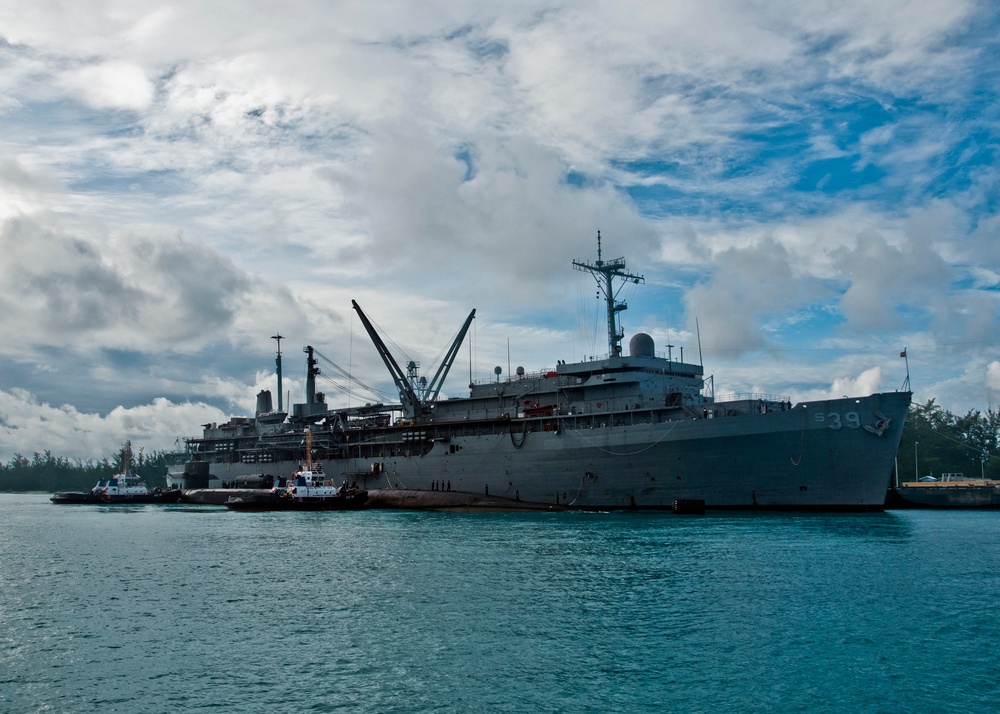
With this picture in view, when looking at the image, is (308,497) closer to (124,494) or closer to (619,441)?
(619,441)

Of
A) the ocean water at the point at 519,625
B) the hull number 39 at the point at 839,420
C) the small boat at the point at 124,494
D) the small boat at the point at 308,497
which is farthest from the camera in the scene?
the small boat at the point at 124,494

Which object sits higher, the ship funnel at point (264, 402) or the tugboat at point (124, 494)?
the ship funnel at point (264, 402)

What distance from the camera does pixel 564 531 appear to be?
38.4m

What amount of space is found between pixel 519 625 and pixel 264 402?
7335 cm

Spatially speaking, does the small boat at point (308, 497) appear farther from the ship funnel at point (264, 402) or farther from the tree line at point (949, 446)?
the tree line at point (949, 446)

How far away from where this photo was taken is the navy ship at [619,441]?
4209cm

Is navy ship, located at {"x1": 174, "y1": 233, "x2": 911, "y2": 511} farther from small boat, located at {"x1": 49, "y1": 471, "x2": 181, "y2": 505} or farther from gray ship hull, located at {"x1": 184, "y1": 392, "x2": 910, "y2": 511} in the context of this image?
small boat, located at {"x1": 49, "y1": 471, "x2": 181, "y2": 505}

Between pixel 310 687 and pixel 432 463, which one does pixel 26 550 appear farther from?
pixel 310 687

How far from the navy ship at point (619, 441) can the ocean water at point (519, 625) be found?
6274 mm

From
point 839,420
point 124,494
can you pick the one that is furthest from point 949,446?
point 124,494

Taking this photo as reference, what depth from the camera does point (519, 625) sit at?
19.7 m

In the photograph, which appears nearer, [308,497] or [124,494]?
[308,497]

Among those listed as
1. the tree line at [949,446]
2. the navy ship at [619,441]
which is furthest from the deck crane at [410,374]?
the tree line at [949,446]

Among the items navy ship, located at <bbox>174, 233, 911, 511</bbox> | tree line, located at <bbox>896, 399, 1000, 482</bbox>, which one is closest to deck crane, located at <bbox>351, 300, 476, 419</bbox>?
navy ship, located at <bbox>174, 233, 911, 511</bbox>
